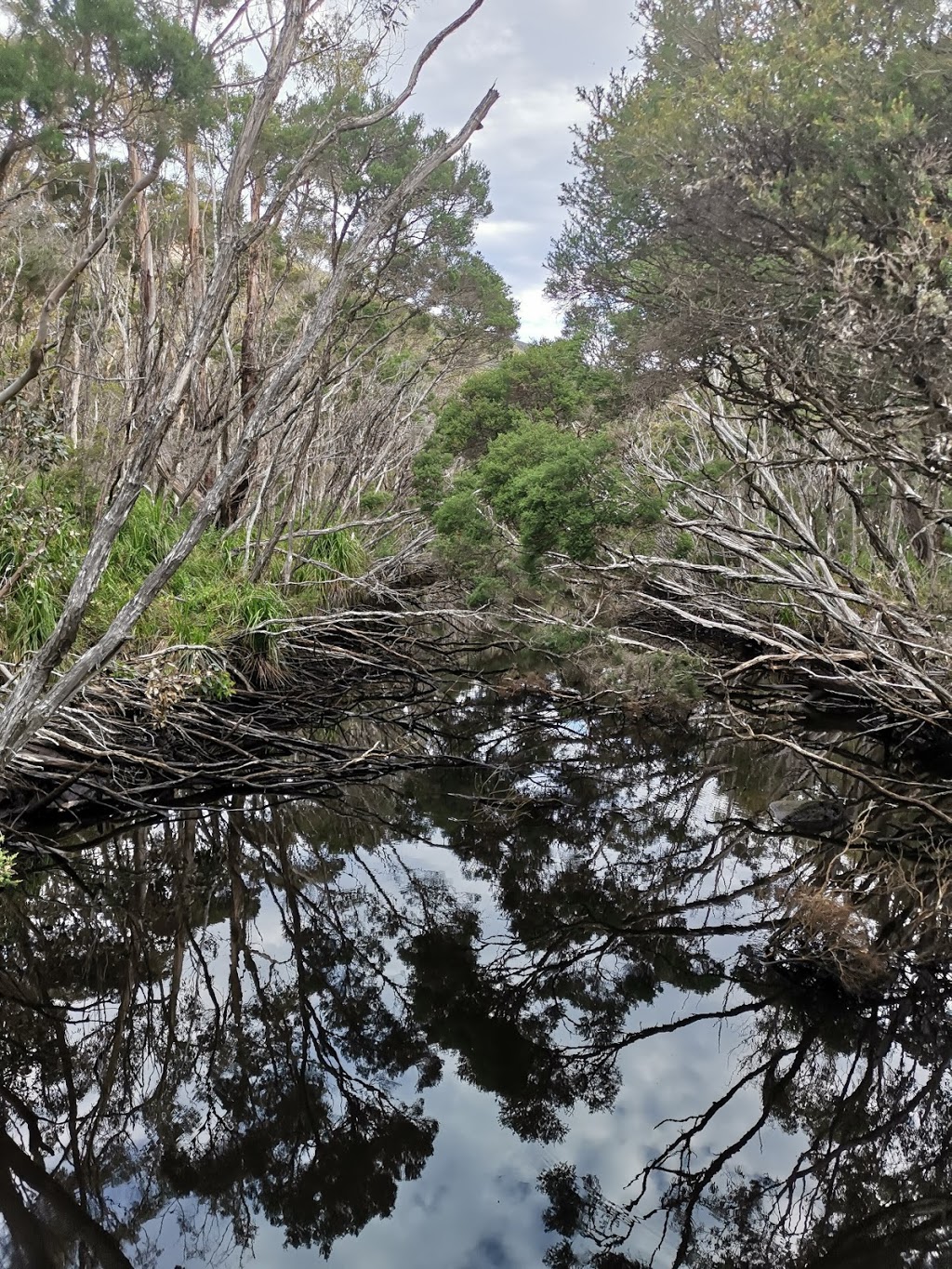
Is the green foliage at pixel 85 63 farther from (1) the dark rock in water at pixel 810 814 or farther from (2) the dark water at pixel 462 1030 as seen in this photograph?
(1) the dark rock in water at pixel 810 814

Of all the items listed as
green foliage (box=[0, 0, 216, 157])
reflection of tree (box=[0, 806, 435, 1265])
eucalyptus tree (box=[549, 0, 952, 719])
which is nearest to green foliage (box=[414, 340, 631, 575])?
eucalyptus tree (box=[549, 0, 952, 719])

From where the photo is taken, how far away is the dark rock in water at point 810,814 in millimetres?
7176

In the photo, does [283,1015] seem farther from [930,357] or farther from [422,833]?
[930,357]

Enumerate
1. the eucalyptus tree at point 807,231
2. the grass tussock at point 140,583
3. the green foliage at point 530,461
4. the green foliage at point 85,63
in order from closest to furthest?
1. the green foliage at point 85,63
2. the eucalyptus tree at point 807,231
3. the grass tussock at point 140,583
4. the green foliage at point 530,461

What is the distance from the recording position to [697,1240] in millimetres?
3387

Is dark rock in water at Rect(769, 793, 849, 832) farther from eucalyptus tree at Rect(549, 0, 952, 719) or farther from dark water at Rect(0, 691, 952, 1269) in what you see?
eucalyptus tree at Rect(549, 0, 952, 719)

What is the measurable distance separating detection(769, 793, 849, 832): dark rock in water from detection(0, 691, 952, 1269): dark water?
203 millimetres

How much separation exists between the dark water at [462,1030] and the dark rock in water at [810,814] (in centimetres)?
20

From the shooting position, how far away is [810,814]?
7316 millimetres

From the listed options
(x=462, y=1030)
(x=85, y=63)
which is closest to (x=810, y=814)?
(x=462, y=1030)

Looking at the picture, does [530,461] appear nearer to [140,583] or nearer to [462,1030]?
[140,583]

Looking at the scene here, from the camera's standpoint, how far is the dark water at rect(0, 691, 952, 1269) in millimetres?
3432

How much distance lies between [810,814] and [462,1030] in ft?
12.9

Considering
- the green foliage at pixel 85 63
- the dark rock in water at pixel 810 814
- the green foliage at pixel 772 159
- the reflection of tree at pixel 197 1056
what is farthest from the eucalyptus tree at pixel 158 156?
the dark rock in water at pixel 810 814
